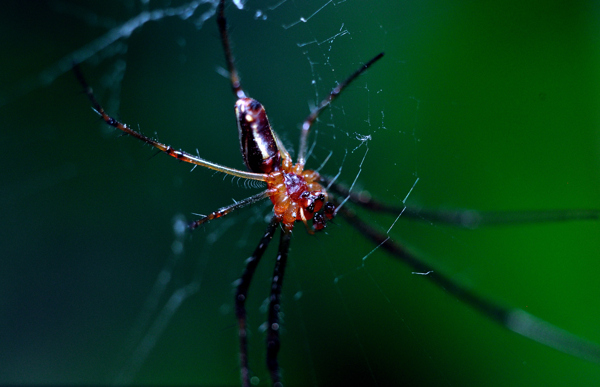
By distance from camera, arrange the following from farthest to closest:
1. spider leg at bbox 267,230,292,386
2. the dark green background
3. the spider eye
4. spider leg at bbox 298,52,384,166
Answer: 1. the dark green background
2. spider leg at bbox 267,230,292,386
3. the spider eye
4. spider leg at bbox 298,52,384,166

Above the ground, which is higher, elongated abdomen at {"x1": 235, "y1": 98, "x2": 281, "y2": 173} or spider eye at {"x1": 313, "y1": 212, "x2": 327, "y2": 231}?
elongated abdomen at {"x1": 235, "y1": 98, "x2": 281, "y2": 173}

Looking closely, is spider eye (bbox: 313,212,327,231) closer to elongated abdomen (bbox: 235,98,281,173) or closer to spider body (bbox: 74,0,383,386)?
spider body (bbox: 74,0,383,386)

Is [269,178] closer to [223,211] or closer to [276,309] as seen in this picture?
[223,211]

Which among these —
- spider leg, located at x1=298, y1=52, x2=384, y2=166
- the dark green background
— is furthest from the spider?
the dark green background

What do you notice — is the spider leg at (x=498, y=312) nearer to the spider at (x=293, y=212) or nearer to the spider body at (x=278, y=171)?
the spider at (x=293, y=212)

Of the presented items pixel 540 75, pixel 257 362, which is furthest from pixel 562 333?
pixel 257 362
